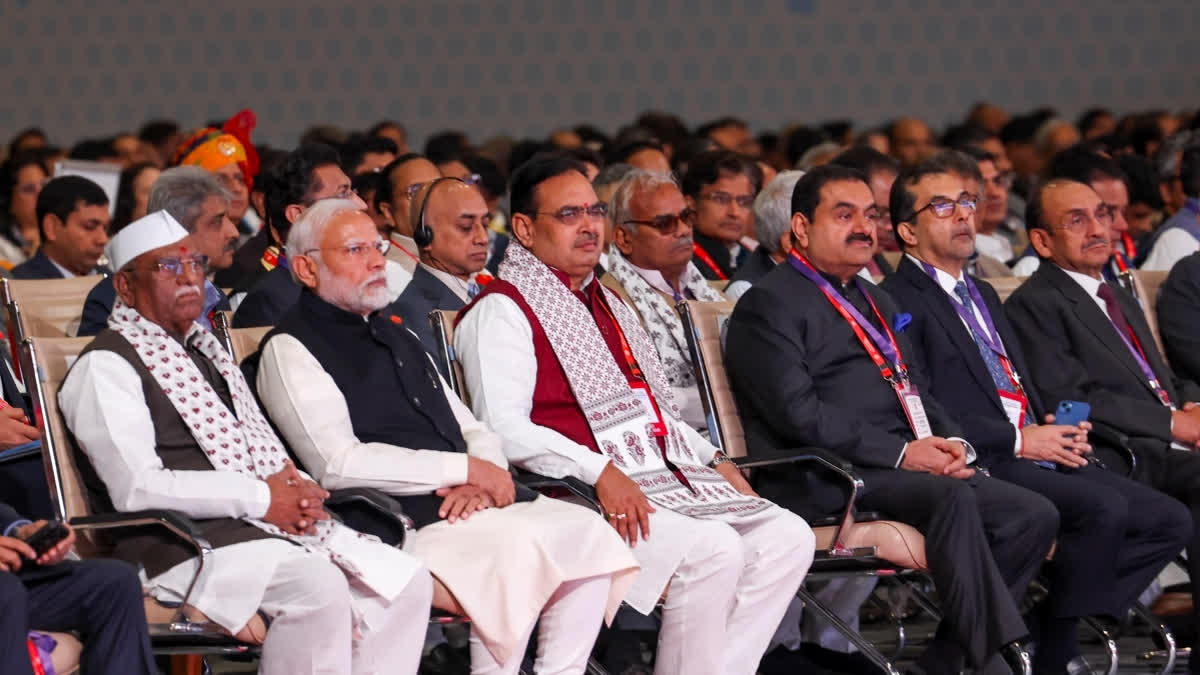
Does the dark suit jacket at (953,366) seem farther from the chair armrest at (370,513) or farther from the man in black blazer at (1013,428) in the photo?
the chair armrest at (370,513)

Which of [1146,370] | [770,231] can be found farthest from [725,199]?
[1146,370]

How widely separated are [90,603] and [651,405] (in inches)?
67.1

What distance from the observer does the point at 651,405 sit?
475 cm

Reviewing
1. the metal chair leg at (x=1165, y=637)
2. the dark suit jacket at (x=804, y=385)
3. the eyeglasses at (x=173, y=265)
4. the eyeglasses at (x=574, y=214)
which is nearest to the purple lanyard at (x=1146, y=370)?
the metal chair leg at (x=1165, y=637)

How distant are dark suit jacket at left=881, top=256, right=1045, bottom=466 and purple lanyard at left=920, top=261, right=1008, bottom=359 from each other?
0.02m

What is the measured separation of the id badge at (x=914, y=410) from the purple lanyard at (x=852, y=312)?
A: 0.21ft

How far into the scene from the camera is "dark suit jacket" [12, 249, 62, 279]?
6.22 metres

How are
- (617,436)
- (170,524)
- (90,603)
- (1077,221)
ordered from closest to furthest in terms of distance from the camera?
(90,603) → (170,524) → (617,436) → (1077,221)

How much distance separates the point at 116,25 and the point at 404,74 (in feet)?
6.41

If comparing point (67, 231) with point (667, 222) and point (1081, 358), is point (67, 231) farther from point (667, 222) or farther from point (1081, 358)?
point (1081, 358)

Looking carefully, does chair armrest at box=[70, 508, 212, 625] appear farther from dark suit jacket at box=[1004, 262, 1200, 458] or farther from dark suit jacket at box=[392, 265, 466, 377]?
dark suit jacket at box=[1004, 262, 1200, 458]

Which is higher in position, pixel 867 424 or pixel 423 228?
pixel 423 228

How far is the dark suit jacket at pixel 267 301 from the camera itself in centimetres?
500

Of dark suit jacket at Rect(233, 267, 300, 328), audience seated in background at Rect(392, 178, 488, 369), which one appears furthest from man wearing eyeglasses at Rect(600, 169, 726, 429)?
dark suit jacket at Rect(233, 267, 300, 328)
